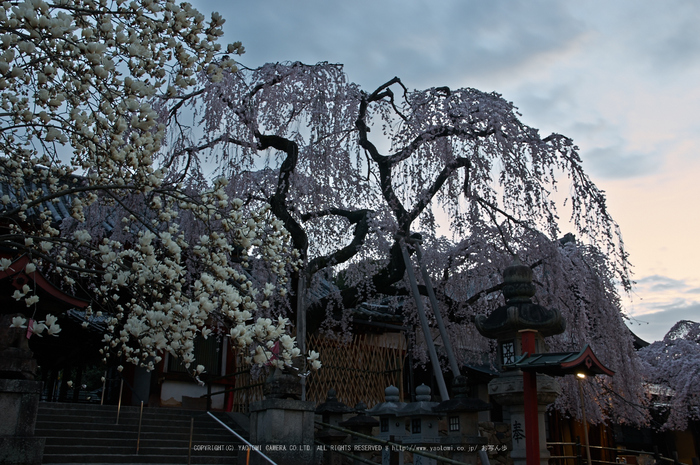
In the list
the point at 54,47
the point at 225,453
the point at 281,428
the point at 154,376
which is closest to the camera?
the point at 54,47

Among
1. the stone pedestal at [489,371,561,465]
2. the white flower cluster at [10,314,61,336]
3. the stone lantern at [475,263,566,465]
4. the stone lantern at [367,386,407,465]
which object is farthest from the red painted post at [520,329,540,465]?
the white flower cluster at [10,314,61,336]

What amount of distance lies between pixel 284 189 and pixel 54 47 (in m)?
6.78

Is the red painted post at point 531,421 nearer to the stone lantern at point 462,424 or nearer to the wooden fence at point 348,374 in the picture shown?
the stone lantern at point 462,424

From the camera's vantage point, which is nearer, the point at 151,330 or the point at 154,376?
the point at 151,330

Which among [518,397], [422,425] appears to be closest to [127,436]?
[422,425]

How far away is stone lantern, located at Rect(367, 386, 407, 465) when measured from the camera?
10352 millimetres

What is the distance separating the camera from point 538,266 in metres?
13.3

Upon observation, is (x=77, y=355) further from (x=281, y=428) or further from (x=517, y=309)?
(x=517, y=309)

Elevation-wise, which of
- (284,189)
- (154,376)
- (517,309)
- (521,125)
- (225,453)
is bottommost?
(225,453)

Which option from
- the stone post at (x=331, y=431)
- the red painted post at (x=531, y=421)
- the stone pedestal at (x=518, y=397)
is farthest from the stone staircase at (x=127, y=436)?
the red painted post at (x=531, y=421)

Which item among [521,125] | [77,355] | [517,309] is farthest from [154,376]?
[521,125]

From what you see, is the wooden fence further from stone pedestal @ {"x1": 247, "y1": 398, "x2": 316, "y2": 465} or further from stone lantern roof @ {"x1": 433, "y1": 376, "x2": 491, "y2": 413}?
stone lantern roof @ {"x1": 433, "y1": 376, "x2": 491, "y2": 413}

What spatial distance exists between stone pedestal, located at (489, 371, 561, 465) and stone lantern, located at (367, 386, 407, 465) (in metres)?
2.12

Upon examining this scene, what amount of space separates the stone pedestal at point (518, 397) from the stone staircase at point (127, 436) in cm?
480
